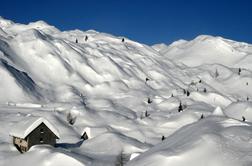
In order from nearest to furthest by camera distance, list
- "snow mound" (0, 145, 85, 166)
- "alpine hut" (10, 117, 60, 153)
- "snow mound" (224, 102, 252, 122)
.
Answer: "snow mound" (0, 145, 85, 166) < "alpine hut" (10, 117, 60, 153) < "snow mound" (224, 102, 252, 122)

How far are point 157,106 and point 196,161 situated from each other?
221 ft

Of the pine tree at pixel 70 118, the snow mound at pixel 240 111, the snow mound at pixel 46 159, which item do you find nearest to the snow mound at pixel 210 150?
the snow mound at pixel 46 159

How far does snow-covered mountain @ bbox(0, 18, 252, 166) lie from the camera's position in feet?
70.3

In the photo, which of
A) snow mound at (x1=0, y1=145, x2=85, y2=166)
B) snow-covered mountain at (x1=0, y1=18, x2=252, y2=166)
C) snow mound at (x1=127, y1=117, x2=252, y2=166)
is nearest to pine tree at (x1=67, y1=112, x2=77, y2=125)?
snow-covered mountain at (x1=0, y1=18, x2=252, y2=166)

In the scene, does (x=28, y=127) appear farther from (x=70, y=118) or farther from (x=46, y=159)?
(x=70, y=118)

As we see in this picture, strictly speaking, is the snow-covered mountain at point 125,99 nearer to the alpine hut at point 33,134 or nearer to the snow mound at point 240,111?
the snow mound at point 240,111

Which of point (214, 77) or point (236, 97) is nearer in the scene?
point (236, 97)

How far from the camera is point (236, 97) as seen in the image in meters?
113

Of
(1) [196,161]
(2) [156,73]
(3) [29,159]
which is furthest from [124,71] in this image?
(1) [196,161]

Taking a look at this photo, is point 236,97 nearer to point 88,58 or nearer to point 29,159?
point 88,58

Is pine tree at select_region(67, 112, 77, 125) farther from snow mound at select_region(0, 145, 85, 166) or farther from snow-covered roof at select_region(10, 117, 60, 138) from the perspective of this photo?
snow mound at select_region(0, 145, 85, 166)

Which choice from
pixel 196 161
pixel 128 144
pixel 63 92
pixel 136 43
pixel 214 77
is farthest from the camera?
pixel 136 43

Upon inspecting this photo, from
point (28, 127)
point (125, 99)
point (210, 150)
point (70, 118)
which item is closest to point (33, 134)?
point (28, 127)

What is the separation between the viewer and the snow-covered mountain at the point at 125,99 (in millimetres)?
21436
